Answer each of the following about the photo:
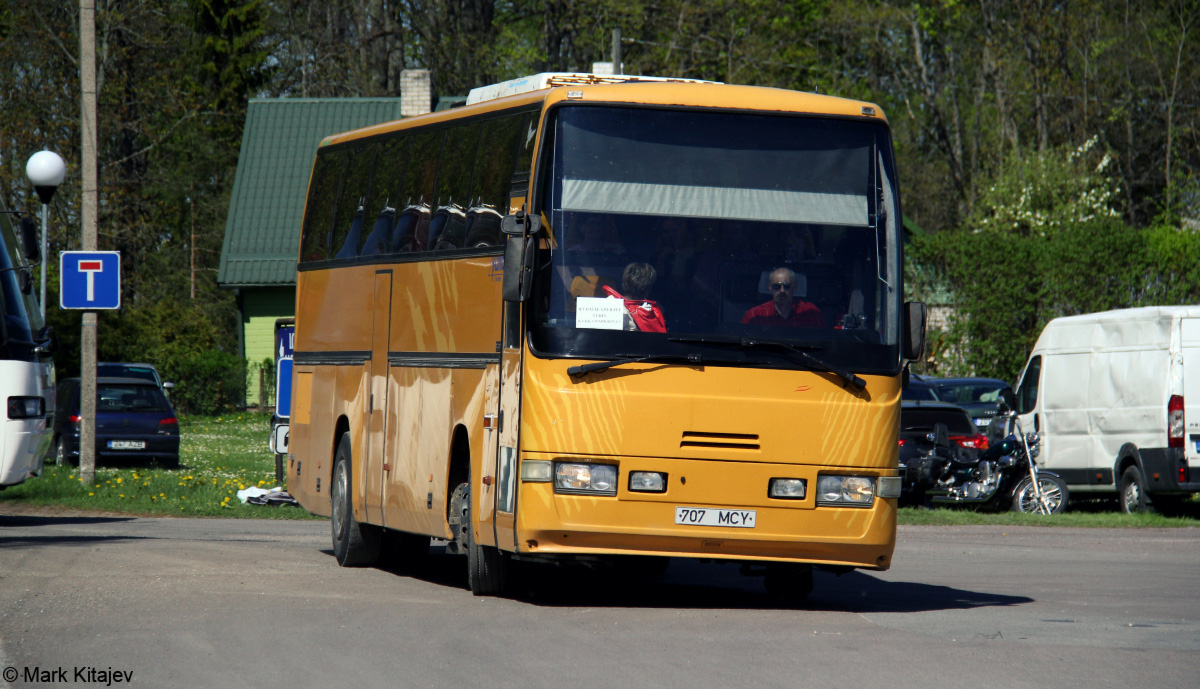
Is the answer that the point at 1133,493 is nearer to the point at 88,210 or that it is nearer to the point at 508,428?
the point at 508,428

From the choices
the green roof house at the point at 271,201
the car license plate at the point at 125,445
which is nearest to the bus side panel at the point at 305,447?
the car license plate at the point at 125,445

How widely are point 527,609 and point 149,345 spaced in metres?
36.2

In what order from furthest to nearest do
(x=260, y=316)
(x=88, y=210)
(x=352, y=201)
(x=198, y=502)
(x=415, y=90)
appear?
1. (x=260, y=316)
2. (x=415, y=90)
3. (x=88, y=210)
4. (x=198, y=502)
5. (x=352, y=201)

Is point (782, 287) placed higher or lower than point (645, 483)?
higher

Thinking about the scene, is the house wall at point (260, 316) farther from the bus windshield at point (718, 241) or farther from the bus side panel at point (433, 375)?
the bus windshield at point (718, 241)

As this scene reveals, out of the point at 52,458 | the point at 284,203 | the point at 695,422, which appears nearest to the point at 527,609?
the point at 695,422

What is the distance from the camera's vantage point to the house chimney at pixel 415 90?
47.3 m

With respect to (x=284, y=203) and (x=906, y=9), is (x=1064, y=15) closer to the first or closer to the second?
(x=906, y=9)

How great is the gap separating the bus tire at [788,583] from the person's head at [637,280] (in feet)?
8.27

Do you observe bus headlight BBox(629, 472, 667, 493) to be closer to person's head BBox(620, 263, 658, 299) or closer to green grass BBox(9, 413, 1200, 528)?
person's head BBox(620, 263, 658, 299)

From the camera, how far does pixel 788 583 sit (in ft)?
40.5

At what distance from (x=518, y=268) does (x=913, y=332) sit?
2697 millimetres

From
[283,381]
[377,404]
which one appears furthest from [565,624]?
[283,381]

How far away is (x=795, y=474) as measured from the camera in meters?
10.8
